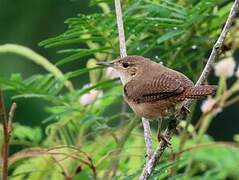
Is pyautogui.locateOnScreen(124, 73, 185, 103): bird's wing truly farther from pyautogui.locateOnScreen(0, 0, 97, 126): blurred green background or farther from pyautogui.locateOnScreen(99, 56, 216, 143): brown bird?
pyautogui.locateOnScreen(0, 0, 97, 126): blurred green background

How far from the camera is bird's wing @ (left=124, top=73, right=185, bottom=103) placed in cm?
367

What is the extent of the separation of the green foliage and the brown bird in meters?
0.07

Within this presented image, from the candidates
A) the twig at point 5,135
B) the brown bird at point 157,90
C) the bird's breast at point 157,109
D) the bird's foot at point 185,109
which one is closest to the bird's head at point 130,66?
the brown bird at point 157,90

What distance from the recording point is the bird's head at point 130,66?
4.14 m

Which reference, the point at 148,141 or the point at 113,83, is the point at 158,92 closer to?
the point at 113,83

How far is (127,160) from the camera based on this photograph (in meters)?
4.16

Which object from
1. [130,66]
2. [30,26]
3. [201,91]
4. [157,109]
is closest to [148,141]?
[201,91]

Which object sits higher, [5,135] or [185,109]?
[5,135]

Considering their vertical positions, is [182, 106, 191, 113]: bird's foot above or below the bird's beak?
below

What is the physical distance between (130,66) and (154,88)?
432 millimetres

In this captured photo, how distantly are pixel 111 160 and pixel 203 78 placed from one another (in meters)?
0.68

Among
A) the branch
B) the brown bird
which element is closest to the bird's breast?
the brown bird

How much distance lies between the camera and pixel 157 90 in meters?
3.80

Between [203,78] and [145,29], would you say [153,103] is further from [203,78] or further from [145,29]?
[203,78]
